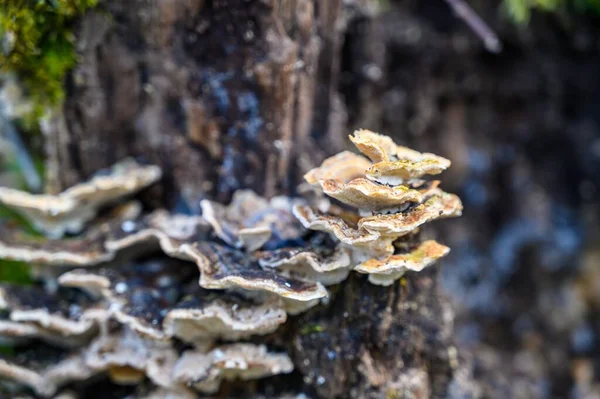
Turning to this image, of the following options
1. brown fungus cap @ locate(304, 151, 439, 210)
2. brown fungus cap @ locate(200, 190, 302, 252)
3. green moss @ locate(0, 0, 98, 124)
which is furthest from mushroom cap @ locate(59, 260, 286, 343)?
green moss @ locate(0, 0, 98, 124)

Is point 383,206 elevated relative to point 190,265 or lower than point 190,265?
elevated

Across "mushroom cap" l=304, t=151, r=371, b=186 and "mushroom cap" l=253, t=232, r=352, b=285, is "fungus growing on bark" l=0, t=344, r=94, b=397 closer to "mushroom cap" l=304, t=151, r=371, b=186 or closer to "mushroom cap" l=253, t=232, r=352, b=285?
"mushroom cap" l=253, t=232, r=352, b=285

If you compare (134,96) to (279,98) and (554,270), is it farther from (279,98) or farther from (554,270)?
(554,270)

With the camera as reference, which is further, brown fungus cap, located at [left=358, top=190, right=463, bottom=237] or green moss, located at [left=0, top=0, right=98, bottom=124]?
green moss, located at [left=0, top=0, right=98, bottom=124]

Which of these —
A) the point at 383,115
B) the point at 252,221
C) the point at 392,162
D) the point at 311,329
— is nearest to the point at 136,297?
the point at 252,221

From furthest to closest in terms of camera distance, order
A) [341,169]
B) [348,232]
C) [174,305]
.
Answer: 1. [174,305]
2. [341,169]
3. [348,232]

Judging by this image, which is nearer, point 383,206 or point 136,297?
point 383,206

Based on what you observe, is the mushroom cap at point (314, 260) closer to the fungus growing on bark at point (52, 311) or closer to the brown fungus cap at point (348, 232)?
the brown fungus cap at point (348, 232)

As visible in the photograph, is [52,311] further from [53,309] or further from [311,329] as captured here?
[311,329]
